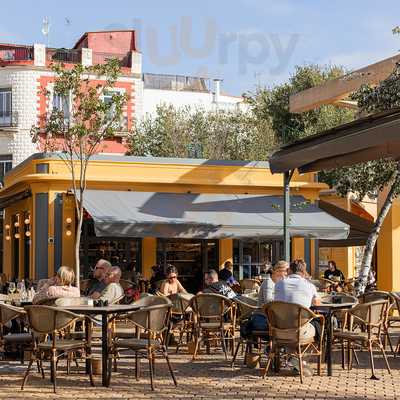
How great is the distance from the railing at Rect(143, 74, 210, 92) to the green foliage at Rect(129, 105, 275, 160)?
7.75m

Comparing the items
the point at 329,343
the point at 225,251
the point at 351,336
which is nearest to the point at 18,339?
the point at 329,343

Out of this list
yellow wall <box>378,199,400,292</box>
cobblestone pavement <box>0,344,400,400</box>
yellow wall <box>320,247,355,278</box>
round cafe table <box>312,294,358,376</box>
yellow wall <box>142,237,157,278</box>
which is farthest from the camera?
yellow wall <box>320,247,355,278</box>

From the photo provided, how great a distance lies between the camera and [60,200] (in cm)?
1859

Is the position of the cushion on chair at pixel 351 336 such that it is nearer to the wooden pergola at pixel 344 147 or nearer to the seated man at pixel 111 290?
the wooden pergola at pixel 344 147

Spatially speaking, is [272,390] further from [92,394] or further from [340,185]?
[340,185]

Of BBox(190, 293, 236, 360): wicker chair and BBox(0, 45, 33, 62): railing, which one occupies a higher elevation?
BBox(0, 45, 33, 62): railing

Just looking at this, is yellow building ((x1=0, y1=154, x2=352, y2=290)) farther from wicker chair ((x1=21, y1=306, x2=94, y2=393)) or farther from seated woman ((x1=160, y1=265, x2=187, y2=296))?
wicker chair ((x1=21, y1=306, x2=94, y2=393))

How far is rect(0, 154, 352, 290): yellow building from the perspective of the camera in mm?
17844

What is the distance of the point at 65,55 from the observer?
38.7 m

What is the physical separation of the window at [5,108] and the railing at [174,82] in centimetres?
970

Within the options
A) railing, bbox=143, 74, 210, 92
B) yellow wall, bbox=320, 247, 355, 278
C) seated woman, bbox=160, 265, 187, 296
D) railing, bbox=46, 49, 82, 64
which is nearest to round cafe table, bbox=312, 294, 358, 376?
seated woman, bbox=160, 265, 187, 296

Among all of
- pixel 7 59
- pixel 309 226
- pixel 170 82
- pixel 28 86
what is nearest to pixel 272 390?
pixel 309 226

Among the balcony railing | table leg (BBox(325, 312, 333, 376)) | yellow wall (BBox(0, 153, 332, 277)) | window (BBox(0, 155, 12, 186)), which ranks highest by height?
the balcony railing

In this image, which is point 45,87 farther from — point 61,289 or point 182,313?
point 61,289
